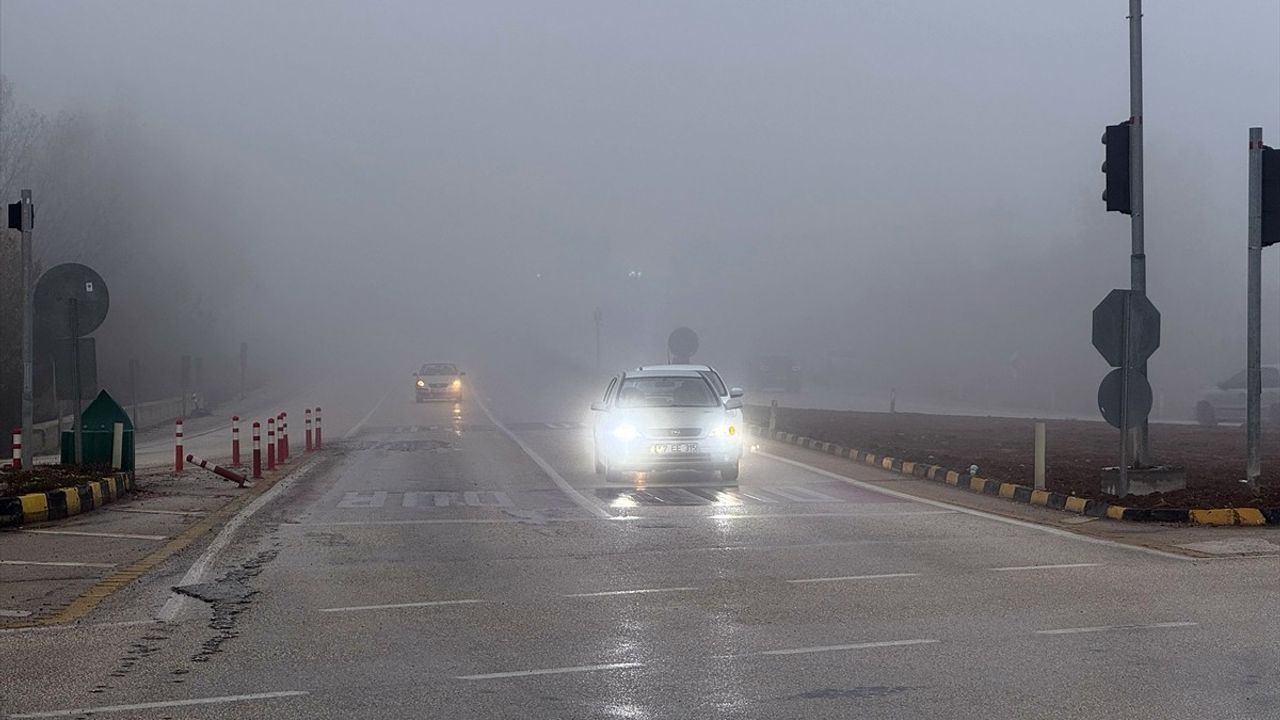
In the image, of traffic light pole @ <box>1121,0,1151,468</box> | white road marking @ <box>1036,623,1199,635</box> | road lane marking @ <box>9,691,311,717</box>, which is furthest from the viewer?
traffic light pole @ <box>1121,0,1151,468</box>

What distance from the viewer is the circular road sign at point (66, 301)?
60.0ft

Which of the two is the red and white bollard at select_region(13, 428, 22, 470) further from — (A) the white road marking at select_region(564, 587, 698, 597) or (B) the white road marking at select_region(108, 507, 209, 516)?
(A) the white road marking at select_region(564, 587, 698, 597)

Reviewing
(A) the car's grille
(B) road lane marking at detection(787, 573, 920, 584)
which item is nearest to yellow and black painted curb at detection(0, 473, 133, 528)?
(A) the car's grille

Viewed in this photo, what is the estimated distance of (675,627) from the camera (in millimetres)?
8555

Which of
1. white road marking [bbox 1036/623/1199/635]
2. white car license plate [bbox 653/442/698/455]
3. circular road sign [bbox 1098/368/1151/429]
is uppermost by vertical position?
circular road sign [bbox 1098/368/1151/429]

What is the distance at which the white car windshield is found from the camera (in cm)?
2136

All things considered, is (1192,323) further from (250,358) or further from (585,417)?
(250,358)

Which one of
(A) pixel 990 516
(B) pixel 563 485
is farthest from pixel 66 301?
(A) pixel 990 516

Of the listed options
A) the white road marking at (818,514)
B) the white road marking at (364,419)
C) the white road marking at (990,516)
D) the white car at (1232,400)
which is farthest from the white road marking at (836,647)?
the white car at (1232,400)

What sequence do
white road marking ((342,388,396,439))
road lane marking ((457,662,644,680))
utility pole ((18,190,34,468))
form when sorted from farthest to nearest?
1. white road marking ((342,388,396,439))
2. utility pole ((18,190,34,468))
3. road lane marking ((457,662,644,680))

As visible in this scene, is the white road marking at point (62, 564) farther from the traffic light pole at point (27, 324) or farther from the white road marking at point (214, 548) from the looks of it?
the traffic light pole at point (27, 324)

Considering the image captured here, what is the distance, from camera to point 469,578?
10.8 m

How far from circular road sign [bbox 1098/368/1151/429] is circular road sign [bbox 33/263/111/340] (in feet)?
41.2

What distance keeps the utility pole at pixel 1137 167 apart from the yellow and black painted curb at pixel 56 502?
12346mm
